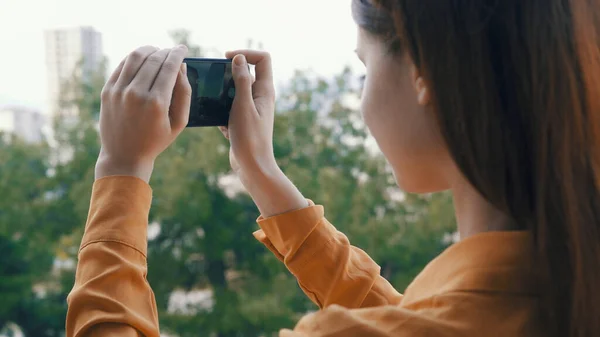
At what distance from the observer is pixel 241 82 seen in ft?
2.01

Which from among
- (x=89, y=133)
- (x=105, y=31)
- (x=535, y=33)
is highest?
(x=535, y=33)

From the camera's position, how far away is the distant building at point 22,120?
2.09 m

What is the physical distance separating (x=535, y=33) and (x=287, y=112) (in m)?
2.43

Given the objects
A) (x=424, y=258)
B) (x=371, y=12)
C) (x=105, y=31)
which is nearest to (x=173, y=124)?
(x=371, y=12)

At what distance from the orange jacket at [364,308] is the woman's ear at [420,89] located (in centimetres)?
9

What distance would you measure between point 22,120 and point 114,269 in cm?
189

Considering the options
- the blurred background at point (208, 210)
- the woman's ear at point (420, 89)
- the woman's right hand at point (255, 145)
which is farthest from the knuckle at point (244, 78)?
the blurred background at point (208, 210)

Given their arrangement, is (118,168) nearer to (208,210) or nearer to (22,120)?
(22,120)

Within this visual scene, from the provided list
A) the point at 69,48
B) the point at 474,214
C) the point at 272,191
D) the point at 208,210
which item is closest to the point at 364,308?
the point at 474,214

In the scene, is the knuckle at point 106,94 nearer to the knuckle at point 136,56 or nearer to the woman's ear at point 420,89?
the knuckle at point 136,56

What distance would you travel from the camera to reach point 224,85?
0.61 meters

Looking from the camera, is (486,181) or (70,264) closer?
(486,181)

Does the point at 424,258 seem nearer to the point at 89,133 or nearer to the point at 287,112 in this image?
the point at 287,112

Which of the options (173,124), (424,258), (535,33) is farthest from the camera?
(424,258)
